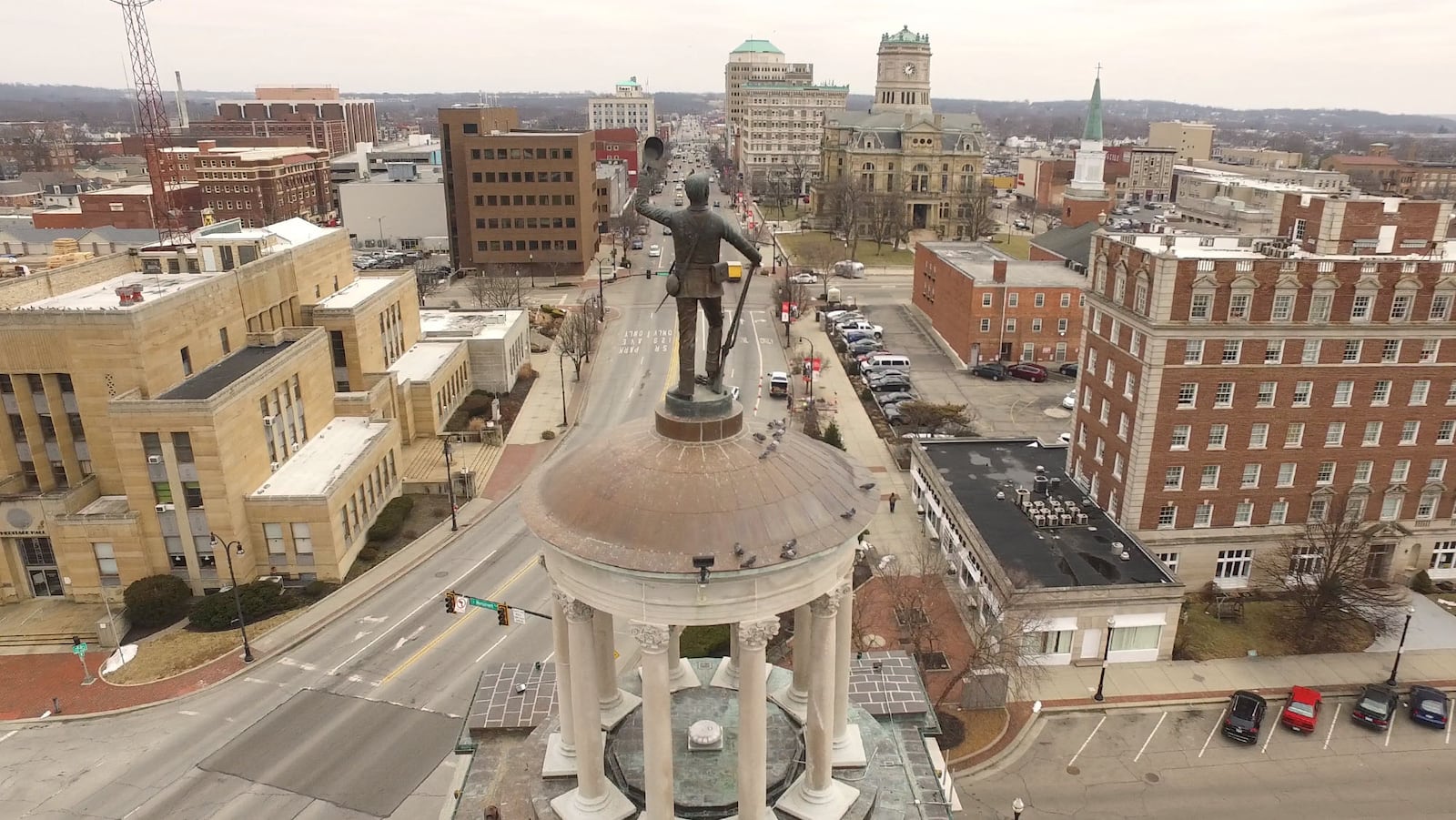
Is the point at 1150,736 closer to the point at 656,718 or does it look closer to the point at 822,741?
the point at 822,741

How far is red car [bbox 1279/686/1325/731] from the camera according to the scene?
127ft

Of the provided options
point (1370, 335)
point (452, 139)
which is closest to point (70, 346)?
point (1370, 335)

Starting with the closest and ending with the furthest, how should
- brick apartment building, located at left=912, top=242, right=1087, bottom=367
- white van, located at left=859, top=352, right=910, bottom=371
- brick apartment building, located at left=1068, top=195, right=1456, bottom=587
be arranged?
brick apartment building, located at left=1068, top=195, right=1456, bottom=587, white van, located at left=859, top=352, right=910, bottom=371, brick apartment building, located at left=912, top=242, right=1087, bottom=367

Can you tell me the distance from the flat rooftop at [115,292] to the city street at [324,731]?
74.6 feet

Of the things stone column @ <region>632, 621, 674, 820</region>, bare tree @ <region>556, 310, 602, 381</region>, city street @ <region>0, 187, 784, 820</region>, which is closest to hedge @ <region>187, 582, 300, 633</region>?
city street @ <region>0, 187, 784, 820</region>

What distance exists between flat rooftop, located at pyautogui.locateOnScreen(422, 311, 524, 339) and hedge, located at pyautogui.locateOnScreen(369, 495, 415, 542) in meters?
28.3

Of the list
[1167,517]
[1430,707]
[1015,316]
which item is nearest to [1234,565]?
[1167,517]

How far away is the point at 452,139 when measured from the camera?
420ft

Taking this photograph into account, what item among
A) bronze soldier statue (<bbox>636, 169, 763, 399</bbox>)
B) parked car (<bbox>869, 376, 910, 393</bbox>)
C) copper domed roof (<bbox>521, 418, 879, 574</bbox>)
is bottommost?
parked car (<bbox>869, 376, 910, 393</bbox>)

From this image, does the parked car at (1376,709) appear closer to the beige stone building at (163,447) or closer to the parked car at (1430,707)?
the parked car at (1430,707)

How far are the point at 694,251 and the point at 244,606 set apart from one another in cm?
3888

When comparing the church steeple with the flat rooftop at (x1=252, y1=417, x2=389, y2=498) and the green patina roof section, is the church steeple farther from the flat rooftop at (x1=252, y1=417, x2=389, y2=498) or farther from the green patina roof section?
the flat rooftop at (x1=252, y1=417, x2=389, y2=498)

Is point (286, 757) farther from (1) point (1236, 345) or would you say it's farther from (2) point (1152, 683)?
(1) point (1236, 345)

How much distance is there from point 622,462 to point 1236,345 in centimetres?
3833
